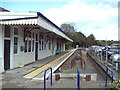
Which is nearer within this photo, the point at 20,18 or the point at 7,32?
the point at 20,18

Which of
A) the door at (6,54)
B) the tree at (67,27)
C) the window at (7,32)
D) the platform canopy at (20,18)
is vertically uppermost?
the tree at (67,27)

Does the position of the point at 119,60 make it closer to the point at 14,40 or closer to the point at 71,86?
the point at 71,86

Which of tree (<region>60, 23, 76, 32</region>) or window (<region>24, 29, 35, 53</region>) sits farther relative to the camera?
tree (<region>60, 23, 76, 32</region>)

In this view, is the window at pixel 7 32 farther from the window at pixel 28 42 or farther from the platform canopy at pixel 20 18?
the window at pixel 28 42

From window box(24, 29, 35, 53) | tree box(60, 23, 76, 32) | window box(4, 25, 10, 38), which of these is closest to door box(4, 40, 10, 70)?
window box(4, 25, 10, 38)

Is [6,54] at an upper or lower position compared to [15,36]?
lower

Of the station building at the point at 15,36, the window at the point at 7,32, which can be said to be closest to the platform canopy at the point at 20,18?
the station building at the point at 15,36

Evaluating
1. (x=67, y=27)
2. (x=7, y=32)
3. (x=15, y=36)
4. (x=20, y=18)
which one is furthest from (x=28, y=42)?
(x=67, y=27)

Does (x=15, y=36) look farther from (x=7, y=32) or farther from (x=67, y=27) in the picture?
(x=67, y=27)

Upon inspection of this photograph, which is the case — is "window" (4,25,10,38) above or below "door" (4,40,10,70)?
above

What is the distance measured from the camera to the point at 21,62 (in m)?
12.1

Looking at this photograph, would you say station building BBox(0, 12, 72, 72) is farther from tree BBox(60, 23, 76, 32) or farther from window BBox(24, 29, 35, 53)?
tree BBox(60, 23, 76, 32)

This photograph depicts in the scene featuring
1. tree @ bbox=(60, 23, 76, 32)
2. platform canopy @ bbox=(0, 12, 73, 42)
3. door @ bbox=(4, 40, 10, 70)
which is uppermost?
tree @ bbox=(60, 23, 76, 32)

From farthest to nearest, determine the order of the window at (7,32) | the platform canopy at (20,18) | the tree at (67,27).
A: the tree at (67,27) < the window at (7,32) < the platform canopy at (20,18)
